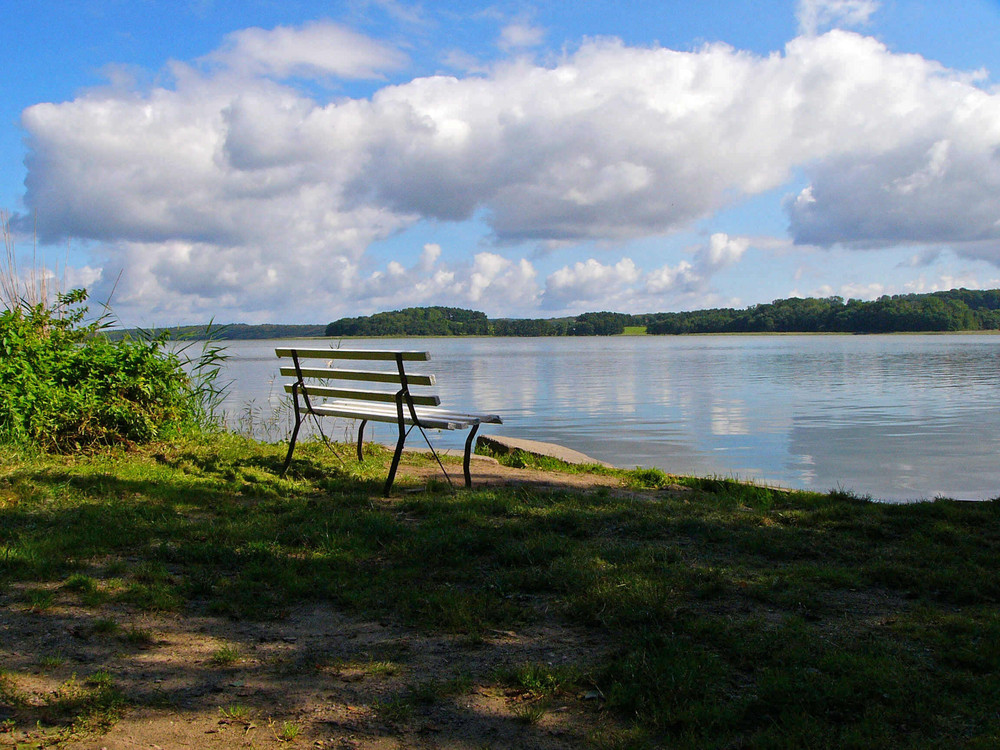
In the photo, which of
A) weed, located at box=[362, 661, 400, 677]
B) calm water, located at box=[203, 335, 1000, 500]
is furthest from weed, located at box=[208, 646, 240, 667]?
calm water, located at box=[203, 335, 1000, 500]

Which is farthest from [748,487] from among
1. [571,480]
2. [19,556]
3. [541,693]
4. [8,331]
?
[8,331]

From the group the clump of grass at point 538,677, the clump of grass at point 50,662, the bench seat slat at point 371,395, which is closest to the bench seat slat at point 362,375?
the bench seat slat at point 371,395

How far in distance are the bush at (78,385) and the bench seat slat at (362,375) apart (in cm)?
149

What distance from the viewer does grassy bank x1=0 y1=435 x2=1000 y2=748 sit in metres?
2.83

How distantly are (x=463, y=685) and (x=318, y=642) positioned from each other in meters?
0.80

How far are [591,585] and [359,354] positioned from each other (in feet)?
11.7

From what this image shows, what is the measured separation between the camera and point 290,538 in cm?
494

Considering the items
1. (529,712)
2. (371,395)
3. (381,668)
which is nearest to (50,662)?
(381,668)

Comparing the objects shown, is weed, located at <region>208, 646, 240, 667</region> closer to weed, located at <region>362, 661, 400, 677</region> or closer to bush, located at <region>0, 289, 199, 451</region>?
weed, located at <region>362, 661, 400, 677</region>

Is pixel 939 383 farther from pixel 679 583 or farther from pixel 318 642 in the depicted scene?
pixel 318 642

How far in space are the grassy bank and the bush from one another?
62 centimetres

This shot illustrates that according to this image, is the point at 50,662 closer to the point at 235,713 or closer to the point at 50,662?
the point at 50,662

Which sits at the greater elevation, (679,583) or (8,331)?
(8,331)

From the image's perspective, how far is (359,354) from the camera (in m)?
6.88
